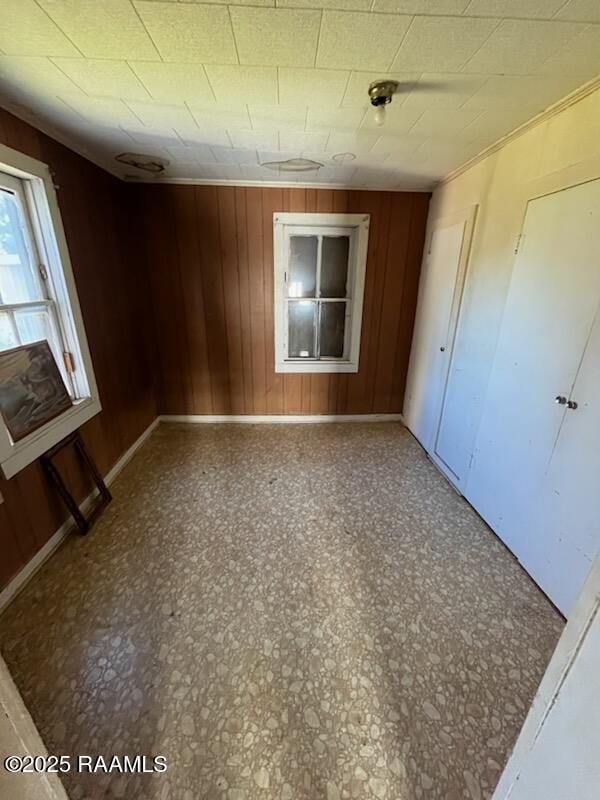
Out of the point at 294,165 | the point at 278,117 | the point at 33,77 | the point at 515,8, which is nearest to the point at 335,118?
the point at 278,117

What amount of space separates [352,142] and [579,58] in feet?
3.63

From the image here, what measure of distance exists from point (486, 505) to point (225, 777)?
1.88 meters

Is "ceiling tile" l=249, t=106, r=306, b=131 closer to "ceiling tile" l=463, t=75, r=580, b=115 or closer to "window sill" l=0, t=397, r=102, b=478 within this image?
"ceiling tile" l=463, t=75, r=580, b=115

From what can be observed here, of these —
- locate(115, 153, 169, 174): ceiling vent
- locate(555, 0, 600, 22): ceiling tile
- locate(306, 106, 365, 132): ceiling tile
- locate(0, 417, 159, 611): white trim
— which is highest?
locate(306, 106, 365, 132): ceiling tile

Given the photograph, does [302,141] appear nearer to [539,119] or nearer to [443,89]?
[443,89]

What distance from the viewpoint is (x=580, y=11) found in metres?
1.02

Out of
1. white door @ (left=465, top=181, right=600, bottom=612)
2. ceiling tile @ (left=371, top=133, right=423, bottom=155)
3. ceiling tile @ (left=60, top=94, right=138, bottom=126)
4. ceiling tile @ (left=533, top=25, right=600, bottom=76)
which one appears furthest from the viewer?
ceiling tile @ (left=371, top=133, right=423, bottom=155)

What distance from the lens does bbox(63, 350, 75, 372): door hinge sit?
2123mm

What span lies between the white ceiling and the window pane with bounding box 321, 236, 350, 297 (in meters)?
1.01

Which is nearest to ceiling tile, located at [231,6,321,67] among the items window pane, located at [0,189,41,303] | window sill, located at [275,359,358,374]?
window pane, located at [0,189,41,303]

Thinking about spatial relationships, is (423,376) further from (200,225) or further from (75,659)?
(75,659)

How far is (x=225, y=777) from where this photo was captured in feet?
3.41

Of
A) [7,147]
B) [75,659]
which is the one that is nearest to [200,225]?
[7,147]

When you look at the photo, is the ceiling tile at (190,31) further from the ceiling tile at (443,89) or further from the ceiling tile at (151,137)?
the ceiling tile at (443,89)
